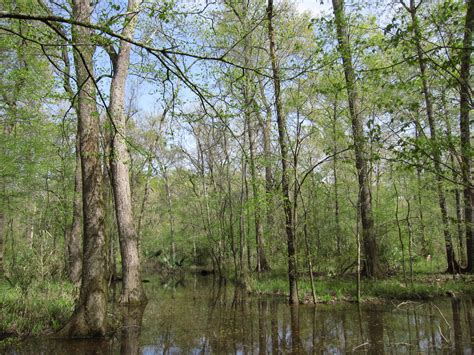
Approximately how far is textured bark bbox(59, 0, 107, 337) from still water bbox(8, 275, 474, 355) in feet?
1.23

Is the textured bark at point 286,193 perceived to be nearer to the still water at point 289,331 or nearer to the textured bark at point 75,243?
the still water at point 289,331

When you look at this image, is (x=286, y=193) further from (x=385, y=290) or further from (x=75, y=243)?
(x=75, y=243)

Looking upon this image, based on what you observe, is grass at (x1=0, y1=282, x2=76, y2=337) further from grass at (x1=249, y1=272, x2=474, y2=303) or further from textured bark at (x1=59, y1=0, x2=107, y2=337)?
grass at (x1=249, y1=272, x2=474, y2=303)

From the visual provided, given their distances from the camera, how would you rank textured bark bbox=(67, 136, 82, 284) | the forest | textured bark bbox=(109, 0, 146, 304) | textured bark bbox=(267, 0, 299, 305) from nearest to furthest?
the forest < textured bark bbox=(267, 0, 299, 305) < textured bark bbox=(109, 0, 146, 304) < textured bark bbox=(67, 136, 82, 284)

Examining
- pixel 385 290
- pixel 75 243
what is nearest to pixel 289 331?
pixel 385 290

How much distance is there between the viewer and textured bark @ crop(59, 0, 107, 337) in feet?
21.2

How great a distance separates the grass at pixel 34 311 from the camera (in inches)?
262

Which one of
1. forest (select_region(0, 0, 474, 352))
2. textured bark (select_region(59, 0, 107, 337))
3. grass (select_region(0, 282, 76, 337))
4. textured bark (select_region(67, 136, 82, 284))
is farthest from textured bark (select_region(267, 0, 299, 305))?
textured bark (select_region(67, 136, 82, 284))

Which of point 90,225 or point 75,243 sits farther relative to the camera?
point 75,243

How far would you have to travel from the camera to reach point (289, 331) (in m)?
6.80

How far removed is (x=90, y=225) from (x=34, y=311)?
2037 millimetres

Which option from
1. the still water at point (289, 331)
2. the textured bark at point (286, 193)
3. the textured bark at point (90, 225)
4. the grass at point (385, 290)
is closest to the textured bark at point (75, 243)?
the still water at point (289, 331)

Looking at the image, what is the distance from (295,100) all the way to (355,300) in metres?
5.57

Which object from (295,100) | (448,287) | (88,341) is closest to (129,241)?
(88,341)
